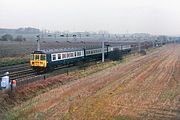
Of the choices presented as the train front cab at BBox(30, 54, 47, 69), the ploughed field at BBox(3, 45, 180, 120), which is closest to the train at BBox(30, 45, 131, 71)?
the train front cab at BBox(30, 54, 47, 69)

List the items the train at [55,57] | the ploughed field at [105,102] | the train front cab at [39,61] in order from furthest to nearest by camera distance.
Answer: the train at [55,57] → the train front cab at [39,61] → the ploughed field at [105,102]

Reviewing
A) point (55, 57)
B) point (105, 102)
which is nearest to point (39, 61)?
point (55, 57)

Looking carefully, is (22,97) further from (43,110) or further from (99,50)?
(99,50)

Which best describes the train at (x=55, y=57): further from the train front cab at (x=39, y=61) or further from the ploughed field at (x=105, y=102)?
the ploughed field at (x=105, y=102)

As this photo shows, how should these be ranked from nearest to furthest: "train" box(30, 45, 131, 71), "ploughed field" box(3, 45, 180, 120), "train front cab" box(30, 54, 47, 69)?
"ploughed field" box(3, 45, 180, 120)
"train front cab" box(30, 54, 47, 69)
"train" box(30, 45, 131, 71)

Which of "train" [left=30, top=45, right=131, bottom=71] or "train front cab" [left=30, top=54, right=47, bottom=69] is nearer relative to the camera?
"train front cab" [left=30, top=54, right=47, bottom=69]

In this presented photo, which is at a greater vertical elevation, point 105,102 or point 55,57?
point 55,57

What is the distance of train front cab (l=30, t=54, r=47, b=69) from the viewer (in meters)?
35.3

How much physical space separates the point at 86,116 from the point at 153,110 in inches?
169

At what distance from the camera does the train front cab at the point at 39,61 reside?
35.3m

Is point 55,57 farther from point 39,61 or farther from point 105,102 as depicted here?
point 105,102

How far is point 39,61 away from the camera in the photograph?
3566cm

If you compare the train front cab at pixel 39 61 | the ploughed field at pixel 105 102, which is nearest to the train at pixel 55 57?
the train front cab at pixel 39 61

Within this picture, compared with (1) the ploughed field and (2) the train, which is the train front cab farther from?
(1) the ploughed field
